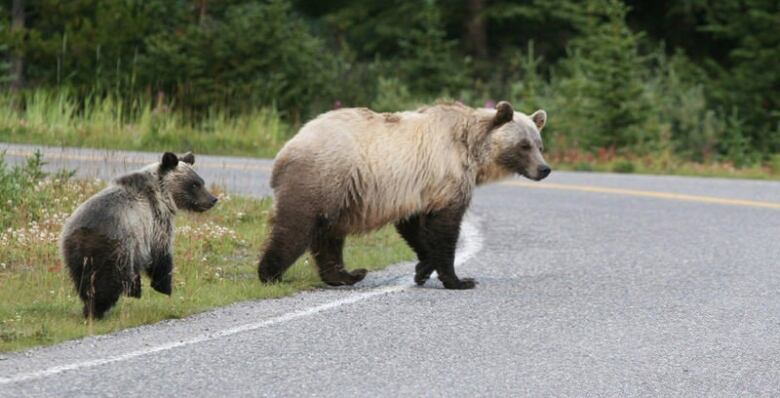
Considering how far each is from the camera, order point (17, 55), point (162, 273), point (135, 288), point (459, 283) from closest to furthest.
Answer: point (135, 288) < point (162, 273) < point (459, 283) < point (17, 55)

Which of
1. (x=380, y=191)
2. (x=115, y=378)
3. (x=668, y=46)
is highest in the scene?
(x=668, y=46)

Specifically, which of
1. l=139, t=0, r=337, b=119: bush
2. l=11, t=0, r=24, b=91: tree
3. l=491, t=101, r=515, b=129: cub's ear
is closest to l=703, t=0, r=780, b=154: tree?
l=139, t=0, r=337, b=119: bush

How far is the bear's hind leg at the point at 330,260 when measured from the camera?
9.96 m

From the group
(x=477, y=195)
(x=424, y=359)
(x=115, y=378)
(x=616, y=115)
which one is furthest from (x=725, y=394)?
(x=616, y=115)

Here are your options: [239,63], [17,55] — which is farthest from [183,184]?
[239,63]

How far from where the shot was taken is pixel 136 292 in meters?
8.59

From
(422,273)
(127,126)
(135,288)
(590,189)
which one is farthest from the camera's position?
(127,126)

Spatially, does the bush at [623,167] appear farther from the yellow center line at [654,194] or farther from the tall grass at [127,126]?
the tall grass at [127,126]

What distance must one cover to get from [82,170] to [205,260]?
17.6ft

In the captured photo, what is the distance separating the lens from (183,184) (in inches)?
367

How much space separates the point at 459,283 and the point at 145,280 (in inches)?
86.2

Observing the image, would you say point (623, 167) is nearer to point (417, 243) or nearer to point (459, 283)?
point (417, 243)

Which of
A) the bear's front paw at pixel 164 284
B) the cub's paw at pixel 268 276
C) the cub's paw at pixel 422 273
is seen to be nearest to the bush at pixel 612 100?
the cub's paw at pixel 422 273

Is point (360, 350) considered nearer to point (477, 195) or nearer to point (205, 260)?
point (205, 260)
